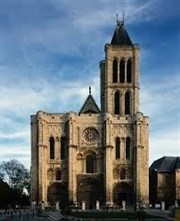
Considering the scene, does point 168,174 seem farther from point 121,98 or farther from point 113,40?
point 113,40

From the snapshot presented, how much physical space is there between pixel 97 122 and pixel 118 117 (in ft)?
11.0

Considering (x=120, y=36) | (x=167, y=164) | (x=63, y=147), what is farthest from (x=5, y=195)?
(x=120, y=36)

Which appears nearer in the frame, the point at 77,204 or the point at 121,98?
the point at 77,204

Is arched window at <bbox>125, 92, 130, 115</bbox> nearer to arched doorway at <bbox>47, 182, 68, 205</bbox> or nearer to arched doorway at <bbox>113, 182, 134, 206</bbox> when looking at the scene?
arched doorway at <bbox>113, 182, 134, 206</bbox>

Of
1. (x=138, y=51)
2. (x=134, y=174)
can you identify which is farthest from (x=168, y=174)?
(x=138, y=51)

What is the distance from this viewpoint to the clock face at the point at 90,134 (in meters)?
89.0

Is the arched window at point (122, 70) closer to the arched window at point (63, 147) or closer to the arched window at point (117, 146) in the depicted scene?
the arched window at point (117, 146)

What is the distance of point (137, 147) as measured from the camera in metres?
86.6

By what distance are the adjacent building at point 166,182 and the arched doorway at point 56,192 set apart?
604 inches

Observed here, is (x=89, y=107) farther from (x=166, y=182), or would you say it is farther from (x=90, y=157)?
(x=166, y=182)

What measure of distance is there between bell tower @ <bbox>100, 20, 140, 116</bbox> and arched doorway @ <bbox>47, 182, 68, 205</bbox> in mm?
14054

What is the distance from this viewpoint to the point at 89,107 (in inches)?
3802

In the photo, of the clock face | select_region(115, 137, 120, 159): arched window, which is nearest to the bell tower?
the clock face

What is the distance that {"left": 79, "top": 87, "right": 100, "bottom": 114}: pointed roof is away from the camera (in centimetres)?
9531
